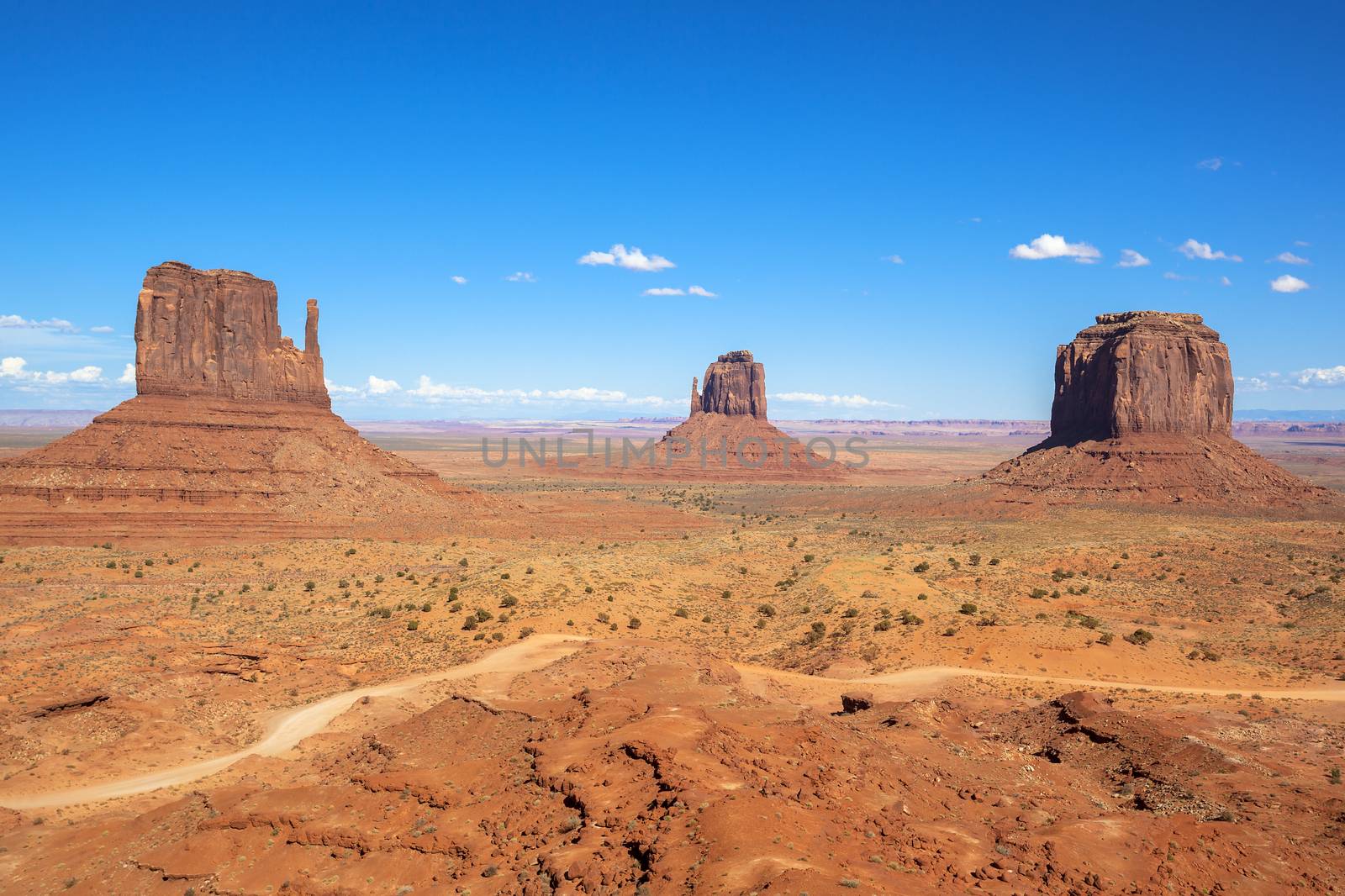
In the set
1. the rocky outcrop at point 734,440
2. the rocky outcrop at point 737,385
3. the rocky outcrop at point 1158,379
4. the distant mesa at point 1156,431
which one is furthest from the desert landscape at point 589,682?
the rocky outcrop at point 737,385

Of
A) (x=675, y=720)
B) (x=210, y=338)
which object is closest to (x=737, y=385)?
(x=210, y=338)

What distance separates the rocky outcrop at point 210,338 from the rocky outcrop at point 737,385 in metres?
96.9

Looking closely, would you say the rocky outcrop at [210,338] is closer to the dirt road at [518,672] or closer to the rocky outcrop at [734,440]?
the dirt road at [518,672]

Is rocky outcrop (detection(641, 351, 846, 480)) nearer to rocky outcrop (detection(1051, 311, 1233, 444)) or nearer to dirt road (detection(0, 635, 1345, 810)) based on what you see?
rocky outcrop (detection(1051, 311, 1233, 444))

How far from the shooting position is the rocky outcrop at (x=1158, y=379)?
82688 mm

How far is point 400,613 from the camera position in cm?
3428

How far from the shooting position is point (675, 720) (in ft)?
55.6

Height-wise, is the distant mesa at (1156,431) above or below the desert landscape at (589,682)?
above

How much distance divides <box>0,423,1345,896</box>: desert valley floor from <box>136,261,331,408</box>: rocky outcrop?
17557 millimetres

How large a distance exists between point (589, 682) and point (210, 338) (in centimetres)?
5294

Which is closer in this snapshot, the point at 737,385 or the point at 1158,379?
the point at 1158,379

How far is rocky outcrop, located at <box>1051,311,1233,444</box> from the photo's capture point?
82.7m

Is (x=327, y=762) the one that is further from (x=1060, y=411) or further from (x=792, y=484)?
(x=792, y=484)

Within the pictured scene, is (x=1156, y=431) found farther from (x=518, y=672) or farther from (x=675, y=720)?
(x=675, y=720)
